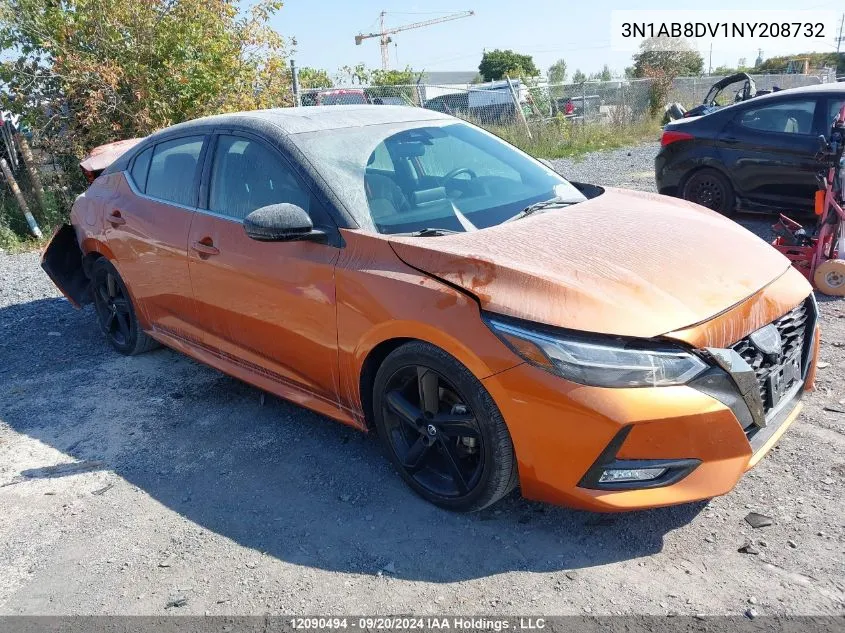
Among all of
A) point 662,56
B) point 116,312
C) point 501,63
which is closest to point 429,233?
point 116,312

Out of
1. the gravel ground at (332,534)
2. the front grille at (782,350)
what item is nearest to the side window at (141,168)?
the gravel ground at (332,534)

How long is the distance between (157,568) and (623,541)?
1917mm

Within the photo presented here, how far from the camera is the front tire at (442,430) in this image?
9.16 feet

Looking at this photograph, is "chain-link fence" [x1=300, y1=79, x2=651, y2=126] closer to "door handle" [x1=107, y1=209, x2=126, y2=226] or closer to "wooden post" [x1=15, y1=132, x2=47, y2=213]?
"wooden post" [x1=15, y1=132, x2=47, y2=213]

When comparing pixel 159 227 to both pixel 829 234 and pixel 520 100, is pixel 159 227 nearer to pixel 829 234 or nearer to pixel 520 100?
pixel 829 234

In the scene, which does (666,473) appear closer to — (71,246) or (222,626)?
(222,626)

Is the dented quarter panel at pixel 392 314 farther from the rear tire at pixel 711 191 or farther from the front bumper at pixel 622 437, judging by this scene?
the rear tire at pixel 711 191

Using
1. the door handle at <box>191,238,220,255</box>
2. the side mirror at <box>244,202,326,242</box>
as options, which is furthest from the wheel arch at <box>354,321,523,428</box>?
the door handle at <box>191,238,220,255</box>

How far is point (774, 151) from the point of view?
24.4 feet

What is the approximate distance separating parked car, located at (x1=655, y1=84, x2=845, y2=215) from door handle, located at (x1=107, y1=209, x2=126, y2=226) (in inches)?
244

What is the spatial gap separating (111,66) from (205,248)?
283 inches

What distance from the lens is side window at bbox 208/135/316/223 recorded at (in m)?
3.60

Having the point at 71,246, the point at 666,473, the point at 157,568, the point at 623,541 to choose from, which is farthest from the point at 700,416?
the point at 71,246

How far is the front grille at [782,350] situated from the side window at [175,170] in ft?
10.1
